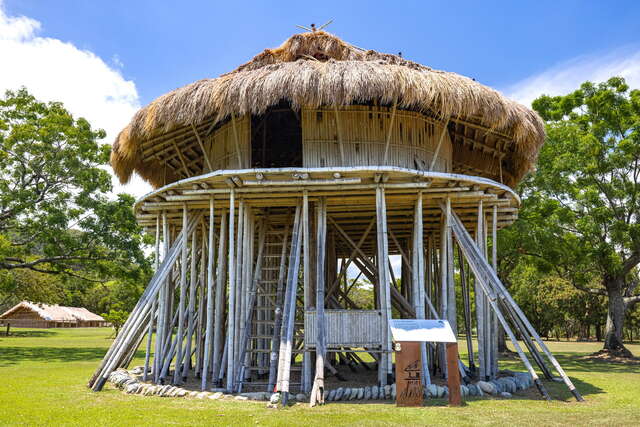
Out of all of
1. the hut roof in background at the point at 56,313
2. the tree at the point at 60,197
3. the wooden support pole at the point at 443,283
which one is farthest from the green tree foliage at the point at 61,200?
the hut roof in background at the point at 56,313

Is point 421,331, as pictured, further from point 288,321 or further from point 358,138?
point 358,138

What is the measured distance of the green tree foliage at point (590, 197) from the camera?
23.4 metres

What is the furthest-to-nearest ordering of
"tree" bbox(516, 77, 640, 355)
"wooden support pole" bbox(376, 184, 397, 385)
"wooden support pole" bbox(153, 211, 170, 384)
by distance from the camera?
"tree" bbox(516, 77, 640, 355) < "wooden support pole" bbox(153, 211, 170, 384) < "wooden support pole" bbox(376, 184, 397, 385)

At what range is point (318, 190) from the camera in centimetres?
A: 1321

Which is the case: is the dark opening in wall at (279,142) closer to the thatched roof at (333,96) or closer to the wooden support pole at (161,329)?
the thatched roof at (333,96)

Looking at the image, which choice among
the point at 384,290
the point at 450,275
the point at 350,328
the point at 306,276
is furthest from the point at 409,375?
the point at 450,275

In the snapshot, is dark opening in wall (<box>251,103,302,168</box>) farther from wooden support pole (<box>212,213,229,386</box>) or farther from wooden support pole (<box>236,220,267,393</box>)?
wooden support pole (<box>236,220,267,393</box>)

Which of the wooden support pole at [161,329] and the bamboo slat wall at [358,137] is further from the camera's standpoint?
the wooden support pole at [161,329]

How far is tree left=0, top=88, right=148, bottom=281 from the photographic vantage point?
26250 millimetres

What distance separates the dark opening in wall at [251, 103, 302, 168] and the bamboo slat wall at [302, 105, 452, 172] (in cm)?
411

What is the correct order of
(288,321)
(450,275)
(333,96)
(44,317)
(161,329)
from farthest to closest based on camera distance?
(44,317)
(450,275)
(161,329)
(288,321)
(333,96)

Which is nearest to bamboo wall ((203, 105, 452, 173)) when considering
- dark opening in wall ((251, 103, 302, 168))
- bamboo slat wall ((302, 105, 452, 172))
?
bamboo slat wall ((302, 105, 452, 172))

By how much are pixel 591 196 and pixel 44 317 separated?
65.0 metres

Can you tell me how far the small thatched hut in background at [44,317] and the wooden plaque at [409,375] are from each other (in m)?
65.1
